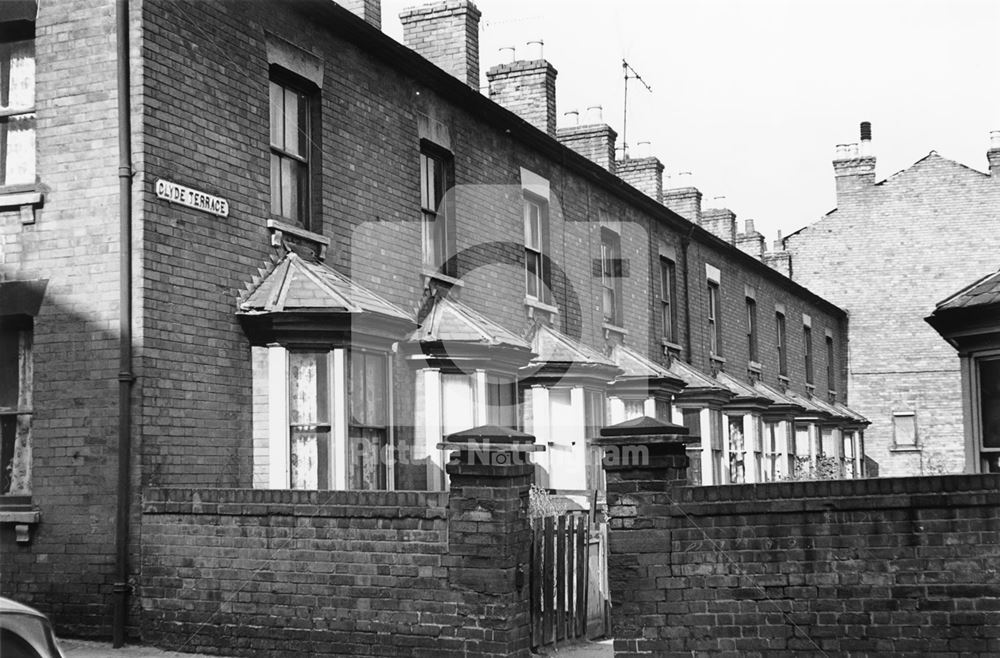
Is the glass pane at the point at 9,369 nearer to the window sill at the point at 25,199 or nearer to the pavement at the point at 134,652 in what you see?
the window sill at the point at 25,199

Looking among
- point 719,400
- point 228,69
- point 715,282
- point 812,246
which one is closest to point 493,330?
point 228,69

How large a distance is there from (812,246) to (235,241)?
30.7 m

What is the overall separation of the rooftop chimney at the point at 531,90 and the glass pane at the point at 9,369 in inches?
454

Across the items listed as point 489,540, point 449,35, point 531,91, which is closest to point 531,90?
point 531,91

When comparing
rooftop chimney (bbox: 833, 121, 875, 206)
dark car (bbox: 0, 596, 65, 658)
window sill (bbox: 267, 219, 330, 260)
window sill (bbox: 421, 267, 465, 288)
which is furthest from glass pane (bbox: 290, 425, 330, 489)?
rooftop chimney (bbox: 833, 121, 875, 206)

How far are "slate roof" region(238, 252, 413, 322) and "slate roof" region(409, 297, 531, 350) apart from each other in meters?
1.87

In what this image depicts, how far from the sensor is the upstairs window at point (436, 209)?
1507cm

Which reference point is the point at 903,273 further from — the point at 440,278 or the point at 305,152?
the point at 305,152

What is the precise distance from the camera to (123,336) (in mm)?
9898

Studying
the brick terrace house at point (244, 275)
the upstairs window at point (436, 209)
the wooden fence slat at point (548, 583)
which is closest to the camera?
the wooden fence slat at point (548, 583)

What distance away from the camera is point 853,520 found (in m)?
7.91

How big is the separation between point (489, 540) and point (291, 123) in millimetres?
5932

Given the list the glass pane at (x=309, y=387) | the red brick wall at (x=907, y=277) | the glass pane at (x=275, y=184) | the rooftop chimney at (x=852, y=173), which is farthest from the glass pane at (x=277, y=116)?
the rooftop chimney at (x=852, y=173)

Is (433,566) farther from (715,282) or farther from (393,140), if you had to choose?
(715,282)
